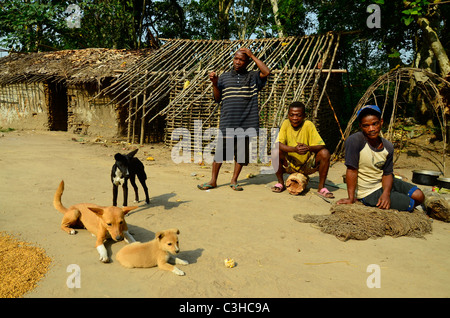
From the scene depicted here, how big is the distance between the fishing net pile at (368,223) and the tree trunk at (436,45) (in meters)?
5.58

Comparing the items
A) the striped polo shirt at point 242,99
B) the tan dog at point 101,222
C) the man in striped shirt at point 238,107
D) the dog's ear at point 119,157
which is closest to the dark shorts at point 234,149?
the man in striped shirt at point 238,107

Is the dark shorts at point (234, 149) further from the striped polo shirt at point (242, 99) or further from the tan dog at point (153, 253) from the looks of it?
the tan dog at point (153, 253)

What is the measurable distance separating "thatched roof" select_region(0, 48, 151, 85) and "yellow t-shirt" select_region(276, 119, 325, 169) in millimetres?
6612

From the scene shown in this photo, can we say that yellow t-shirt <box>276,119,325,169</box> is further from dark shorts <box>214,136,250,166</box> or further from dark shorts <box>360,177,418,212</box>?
dark shorts <box>360,177,418,212</box>

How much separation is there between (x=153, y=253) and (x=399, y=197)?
8.89 ft

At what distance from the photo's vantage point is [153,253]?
2.44m

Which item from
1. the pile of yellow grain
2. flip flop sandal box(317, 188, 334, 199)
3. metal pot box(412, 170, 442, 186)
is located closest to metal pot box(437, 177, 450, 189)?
metal pot box(412, 170, 442, 186)

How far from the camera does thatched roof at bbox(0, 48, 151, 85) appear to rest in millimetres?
10266

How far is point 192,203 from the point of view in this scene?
408cm

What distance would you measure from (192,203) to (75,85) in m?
8.81

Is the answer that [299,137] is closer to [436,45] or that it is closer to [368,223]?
[368,223]

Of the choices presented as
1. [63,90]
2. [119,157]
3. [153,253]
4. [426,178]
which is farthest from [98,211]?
[63,90]
